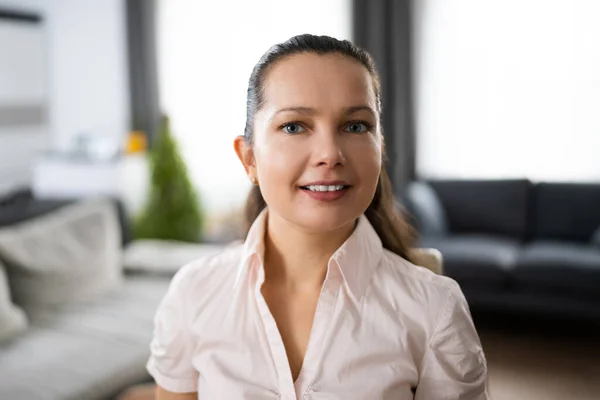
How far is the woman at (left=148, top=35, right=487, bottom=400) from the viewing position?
0.87m

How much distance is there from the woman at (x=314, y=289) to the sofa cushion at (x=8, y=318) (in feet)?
4.75

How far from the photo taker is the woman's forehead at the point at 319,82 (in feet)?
2.85

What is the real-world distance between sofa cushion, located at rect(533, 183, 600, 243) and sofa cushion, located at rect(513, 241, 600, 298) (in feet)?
1.26

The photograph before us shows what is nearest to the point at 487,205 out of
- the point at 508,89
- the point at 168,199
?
the point at 508,89

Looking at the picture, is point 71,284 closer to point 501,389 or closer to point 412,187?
point 501,389

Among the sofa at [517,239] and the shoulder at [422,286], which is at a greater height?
the shoulder at [422,286]

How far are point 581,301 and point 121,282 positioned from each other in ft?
7.57

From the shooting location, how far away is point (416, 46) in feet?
15.6

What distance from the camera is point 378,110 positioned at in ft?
3.17

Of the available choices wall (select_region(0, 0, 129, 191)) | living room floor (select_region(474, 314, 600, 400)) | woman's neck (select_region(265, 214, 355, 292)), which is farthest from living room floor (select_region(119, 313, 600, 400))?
wall (select_region(0, 0, 129, 191))

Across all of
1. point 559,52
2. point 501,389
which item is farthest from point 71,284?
point 559,52

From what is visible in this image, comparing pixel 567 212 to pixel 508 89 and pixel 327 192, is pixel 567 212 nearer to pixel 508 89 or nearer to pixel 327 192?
pixel 508 89

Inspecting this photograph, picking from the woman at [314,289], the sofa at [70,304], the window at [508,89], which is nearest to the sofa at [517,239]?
the window at [508,89]

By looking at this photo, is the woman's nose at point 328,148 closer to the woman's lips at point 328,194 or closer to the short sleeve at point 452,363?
the woman's lips at point 328,194
